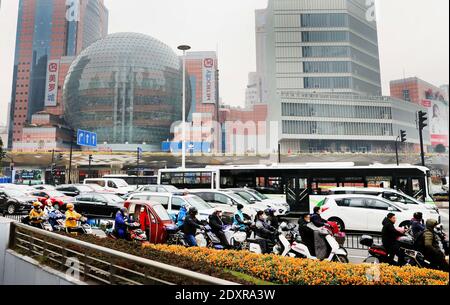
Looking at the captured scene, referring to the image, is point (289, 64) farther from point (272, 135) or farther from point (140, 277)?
point (140, 277)

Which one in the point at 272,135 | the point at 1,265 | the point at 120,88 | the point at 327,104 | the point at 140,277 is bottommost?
the point at 1,265

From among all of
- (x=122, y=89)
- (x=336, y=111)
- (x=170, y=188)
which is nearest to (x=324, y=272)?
(x=170, y=188)

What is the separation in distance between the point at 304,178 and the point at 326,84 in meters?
65.6

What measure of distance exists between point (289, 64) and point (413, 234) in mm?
74739

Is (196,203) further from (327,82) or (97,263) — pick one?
(327,82)

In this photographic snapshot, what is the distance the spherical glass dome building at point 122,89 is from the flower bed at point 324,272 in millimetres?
85459

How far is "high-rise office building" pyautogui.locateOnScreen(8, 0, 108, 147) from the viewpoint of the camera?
381 ft

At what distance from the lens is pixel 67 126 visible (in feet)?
331

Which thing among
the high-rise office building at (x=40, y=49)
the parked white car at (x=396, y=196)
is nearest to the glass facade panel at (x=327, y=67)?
the parked white car at (x=396, y=196)

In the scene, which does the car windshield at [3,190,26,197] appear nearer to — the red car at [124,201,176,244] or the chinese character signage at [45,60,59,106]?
the red car at [124,201,176,244]

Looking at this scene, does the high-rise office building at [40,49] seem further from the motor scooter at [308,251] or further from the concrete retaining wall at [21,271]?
the motor scooter at [308,251]

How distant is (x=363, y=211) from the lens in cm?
1258

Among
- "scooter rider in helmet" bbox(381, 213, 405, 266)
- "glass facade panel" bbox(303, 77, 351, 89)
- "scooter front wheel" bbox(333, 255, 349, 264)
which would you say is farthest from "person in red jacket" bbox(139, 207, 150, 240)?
"glass facade panel" bbox(303, 77, 351, 89)

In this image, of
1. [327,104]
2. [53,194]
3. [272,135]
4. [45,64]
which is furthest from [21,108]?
[53,194]
